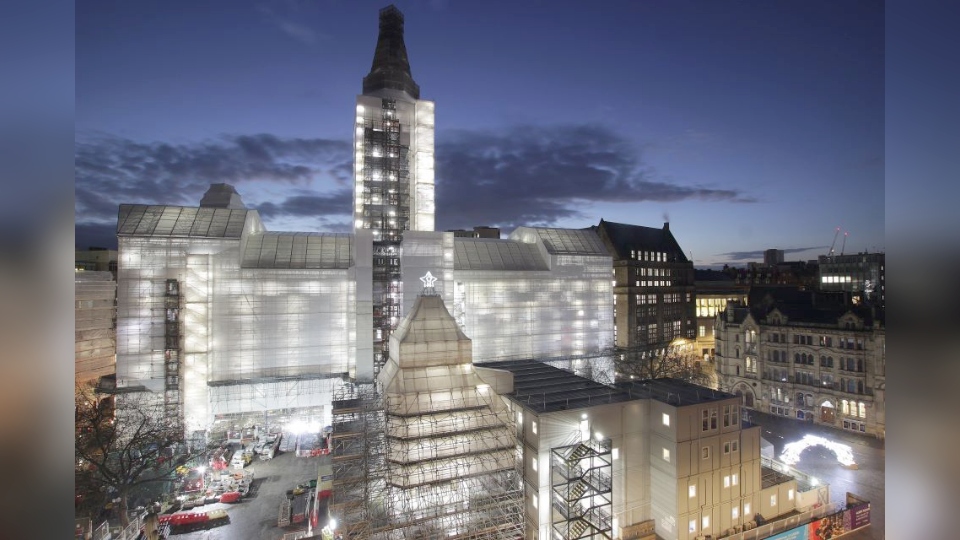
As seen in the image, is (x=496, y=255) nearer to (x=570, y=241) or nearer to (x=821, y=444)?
(x=570, y=241)

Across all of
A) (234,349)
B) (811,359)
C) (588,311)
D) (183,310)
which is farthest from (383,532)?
(811,359)

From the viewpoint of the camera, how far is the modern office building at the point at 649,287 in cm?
6975

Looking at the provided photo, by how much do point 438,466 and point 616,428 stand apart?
1061 centimetres

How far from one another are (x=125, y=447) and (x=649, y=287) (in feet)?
223

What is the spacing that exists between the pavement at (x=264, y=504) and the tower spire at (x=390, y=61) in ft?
147

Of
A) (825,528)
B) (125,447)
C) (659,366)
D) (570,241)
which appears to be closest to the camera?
(825,528)

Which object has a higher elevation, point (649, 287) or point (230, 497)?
point (649, 287)

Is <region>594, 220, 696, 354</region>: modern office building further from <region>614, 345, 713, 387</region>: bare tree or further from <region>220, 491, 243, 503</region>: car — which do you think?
<region>220, 491, 243, 503</region>: car

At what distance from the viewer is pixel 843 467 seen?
35.4m

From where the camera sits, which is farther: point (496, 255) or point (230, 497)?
Result: point (496, 255)

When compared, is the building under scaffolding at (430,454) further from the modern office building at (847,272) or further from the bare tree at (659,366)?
the modern office building at (847,272)

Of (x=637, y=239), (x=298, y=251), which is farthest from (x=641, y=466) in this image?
(x=637, y=239)

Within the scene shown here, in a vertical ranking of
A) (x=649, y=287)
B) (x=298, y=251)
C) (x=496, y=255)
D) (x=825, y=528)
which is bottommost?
(x=825, y=528)

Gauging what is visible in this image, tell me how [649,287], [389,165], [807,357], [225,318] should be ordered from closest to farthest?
[225,318] → [807,357] → [389,165] → [649,287]
